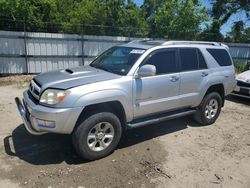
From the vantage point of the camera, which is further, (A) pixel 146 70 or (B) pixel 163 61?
(B) pixel 163 61

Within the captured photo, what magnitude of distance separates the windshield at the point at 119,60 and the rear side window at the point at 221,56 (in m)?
1.92

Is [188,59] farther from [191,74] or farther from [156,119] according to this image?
[156,119]

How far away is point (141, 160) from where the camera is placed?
4.21 meters

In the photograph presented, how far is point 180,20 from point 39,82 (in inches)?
431

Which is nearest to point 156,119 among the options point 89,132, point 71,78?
point 89,132

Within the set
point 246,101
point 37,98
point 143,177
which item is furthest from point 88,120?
point 246,101

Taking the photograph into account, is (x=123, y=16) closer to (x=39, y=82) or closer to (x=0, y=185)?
(x=39, y=82)

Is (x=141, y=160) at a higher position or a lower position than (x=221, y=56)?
lower

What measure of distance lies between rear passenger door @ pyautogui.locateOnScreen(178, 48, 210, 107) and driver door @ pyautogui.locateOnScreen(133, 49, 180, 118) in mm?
169

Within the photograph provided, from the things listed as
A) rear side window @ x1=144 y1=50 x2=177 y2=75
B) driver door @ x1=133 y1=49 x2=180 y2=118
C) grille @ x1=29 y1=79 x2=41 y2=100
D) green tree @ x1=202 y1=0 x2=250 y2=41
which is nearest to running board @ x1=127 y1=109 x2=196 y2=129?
driver door @ x1=133 y1=49 x2=180 y2=118

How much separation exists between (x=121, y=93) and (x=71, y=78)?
81 centimetres

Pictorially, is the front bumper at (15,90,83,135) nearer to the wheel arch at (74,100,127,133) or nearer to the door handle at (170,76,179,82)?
the wheel arch at (74,100,127,133)

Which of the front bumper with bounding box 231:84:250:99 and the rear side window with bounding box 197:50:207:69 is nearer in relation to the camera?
the rear side window with bounding box 197:50:207:69

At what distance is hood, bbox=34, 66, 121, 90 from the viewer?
3801 mm
